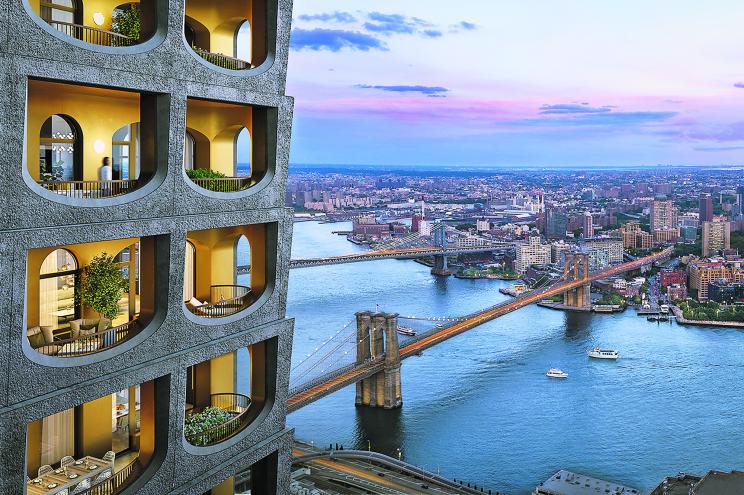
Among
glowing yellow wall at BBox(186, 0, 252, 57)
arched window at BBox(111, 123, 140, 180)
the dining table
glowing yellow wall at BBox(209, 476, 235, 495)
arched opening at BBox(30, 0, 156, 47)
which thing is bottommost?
glowing yellow wall at BBox(209, 476, 235, 495)

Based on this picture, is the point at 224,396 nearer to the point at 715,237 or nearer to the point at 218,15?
the point at 218,15

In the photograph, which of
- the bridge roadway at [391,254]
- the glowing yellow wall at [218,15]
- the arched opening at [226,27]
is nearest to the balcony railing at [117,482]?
the arched opening at [226,27]

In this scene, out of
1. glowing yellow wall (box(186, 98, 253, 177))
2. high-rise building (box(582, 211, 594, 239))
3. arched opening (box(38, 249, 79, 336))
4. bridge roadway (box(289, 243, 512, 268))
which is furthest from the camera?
high-rise building (box(582, 211, 594, 239))

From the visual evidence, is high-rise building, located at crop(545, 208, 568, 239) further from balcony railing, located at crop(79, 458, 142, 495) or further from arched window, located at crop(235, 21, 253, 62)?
balcony railing, located at crop(79, 458, 142, 495)

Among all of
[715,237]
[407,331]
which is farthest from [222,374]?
[715,237]

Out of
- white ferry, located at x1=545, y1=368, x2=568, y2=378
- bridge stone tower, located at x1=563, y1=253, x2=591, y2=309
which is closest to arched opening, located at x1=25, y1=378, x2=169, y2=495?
white ferry, located at x1=545, y1=368, x2=568, y2=378
